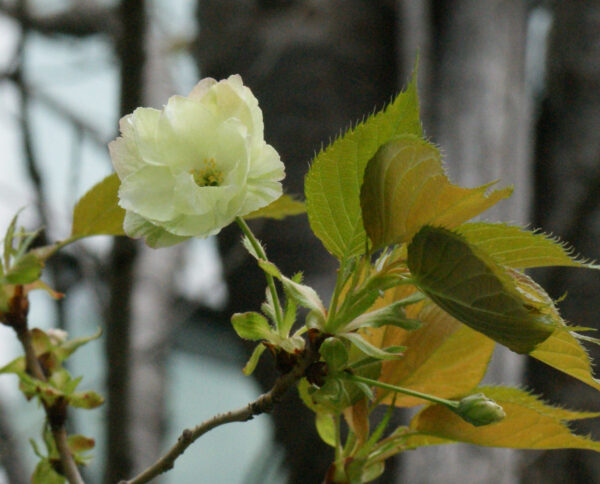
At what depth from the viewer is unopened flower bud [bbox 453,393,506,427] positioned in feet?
0.96

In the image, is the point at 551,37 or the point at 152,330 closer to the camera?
the point at 152,330

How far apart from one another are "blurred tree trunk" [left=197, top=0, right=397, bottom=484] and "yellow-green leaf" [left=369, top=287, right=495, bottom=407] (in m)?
0.76

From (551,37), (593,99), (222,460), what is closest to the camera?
(593,99)

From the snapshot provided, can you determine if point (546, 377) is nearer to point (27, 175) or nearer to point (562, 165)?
point (562, 165)

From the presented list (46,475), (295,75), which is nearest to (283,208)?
(46,475)

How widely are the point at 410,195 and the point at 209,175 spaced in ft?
0.28

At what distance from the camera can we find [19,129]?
1156 millimetres

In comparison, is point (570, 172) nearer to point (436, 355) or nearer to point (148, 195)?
point (436, 355)

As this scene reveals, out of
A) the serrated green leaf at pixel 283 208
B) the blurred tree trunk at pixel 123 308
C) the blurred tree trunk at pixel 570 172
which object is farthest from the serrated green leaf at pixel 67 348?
the blurred tree trunk at pixel 570 172

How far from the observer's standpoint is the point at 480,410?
30cm

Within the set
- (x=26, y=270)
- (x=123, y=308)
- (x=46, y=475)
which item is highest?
(x=26, y=270)

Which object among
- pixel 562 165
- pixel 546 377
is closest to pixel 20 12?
pixel 562 165

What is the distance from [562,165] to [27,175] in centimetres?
101

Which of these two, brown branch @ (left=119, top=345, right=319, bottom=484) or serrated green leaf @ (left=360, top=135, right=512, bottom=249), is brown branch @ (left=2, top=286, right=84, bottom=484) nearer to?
brown branch @ (left=119, top=345, right=319, bottom=484)
